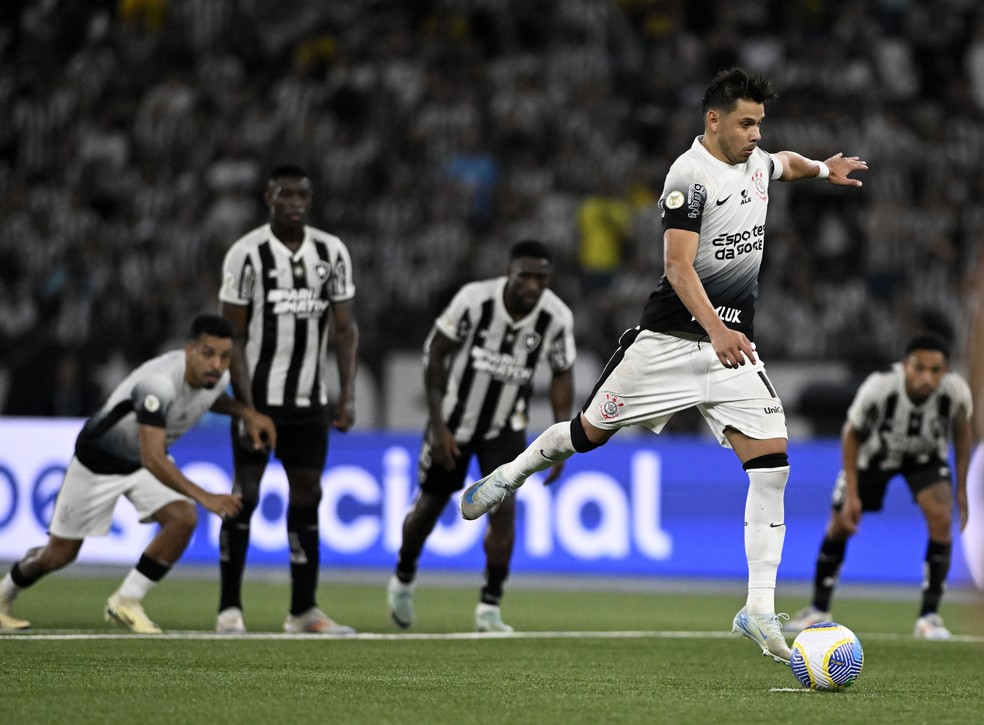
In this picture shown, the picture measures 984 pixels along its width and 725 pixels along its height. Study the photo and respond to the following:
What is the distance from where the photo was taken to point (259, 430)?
8539 millimetres

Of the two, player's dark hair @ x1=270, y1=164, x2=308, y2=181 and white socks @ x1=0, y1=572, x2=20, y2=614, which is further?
white socks @ x1=0, y1=572, x2=20, y2=614

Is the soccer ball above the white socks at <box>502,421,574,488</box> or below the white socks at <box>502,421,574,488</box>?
below

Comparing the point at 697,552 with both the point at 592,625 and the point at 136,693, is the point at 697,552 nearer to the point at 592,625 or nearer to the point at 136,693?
the point at 592,625

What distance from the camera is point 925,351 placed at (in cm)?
1017

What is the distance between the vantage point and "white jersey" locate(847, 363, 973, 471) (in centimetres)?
1034

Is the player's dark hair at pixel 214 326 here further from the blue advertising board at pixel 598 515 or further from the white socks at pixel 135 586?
the blue advertising board at pixel 598 515

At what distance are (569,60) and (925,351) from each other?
420 inches

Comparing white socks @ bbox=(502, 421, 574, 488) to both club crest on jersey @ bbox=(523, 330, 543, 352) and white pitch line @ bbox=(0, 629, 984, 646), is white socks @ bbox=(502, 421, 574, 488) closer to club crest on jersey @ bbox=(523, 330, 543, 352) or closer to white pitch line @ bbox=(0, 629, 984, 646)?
white pitch line @ bbox=(0, 629, 984, 646)

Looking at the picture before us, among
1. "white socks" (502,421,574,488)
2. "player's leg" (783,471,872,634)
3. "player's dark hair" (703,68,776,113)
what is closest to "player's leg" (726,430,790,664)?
"white socks" (502,421,574,488)

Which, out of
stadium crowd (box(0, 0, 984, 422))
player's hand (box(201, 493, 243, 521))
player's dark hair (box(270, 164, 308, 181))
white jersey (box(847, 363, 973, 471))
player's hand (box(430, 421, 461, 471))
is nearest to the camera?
player's hand (box(201, 493, 243, 521))

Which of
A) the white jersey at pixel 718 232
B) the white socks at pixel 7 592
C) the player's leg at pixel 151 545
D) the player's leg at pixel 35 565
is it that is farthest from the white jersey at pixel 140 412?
the white jersey at pixel 718 232

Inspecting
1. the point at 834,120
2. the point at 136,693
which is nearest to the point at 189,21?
the point at 834,120

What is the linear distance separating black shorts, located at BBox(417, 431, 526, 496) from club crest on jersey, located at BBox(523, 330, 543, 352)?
0.52 m

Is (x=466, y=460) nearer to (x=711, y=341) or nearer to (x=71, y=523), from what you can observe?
(x=71, y=523)
